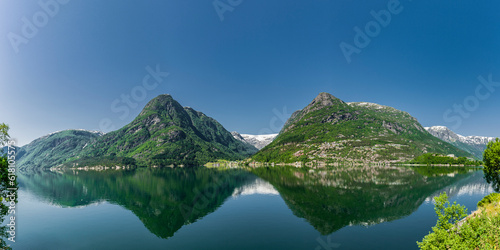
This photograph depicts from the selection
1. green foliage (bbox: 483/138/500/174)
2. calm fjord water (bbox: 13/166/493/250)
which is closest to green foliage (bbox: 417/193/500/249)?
calm fjord water (bbox: 13/166/493/250)

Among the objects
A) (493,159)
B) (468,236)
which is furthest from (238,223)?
(493,159)

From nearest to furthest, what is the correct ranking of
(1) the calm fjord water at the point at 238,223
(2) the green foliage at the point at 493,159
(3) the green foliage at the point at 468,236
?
(3) the green foliage at the point at 468,236, (1) the calm fjord water at the point at 238,223, (2) the green foliage at the point at 493,159

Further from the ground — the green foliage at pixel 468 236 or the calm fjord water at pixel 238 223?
the green foliage at pixel 468 236

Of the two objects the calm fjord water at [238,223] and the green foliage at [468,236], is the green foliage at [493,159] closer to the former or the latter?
the calm fjord water at [238,223]

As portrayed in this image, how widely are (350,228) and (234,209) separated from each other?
34.0m

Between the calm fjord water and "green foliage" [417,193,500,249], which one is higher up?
"green foliage" [417,193,500,249]

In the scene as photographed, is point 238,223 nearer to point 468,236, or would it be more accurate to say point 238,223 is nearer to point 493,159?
point 468,236

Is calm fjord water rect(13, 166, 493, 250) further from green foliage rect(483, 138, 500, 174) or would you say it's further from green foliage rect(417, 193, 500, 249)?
green foliage rect(417, 193, 500, 249)

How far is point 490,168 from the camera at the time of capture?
67.3 metres

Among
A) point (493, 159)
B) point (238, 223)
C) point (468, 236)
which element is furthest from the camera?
point (493, 159)

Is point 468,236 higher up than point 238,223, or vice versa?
point 468,236

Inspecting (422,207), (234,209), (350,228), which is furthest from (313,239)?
(422,207)

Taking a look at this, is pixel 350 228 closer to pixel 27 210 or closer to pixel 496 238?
pixel 496 238

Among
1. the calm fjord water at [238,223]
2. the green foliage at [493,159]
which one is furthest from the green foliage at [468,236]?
the green foliage at [493,159]
